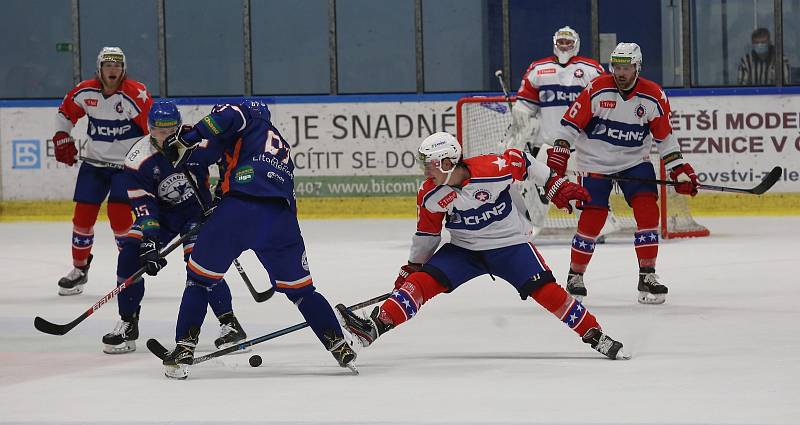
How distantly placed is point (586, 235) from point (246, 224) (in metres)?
2.52

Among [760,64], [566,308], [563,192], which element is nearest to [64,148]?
[563,192]

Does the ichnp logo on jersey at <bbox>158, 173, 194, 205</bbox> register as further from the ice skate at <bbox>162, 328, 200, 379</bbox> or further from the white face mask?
the white face mask

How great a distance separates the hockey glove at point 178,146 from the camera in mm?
5020

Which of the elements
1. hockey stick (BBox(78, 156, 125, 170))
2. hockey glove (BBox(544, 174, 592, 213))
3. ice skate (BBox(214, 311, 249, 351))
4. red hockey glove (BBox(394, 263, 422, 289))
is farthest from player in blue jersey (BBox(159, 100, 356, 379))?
hockey stick (BBox(78, 156, 125, 170))

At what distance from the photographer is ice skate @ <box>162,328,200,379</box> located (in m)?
5.04

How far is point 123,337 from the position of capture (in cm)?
569

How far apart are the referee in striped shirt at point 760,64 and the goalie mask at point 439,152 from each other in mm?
7415

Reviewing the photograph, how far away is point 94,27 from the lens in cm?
1293

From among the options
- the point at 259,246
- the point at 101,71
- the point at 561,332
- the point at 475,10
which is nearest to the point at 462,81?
the point at 475,10

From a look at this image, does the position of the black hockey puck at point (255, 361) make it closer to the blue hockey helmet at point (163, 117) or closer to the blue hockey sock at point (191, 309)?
the blue hockey sock at point (191, 309)

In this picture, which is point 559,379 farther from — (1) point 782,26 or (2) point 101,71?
(1) point 782,26

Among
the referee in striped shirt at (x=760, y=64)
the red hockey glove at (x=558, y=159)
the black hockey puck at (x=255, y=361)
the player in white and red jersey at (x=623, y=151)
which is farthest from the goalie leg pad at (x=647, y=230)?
the referee in striped shirt at (x=760, y=64)

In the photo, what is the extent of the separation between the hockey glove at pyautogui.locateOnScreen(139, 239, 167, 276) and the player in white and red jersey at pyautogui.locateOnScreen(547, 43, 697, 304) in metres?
2.21

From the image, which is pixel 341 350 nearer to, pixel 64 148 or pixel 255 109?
pixel 255 109
